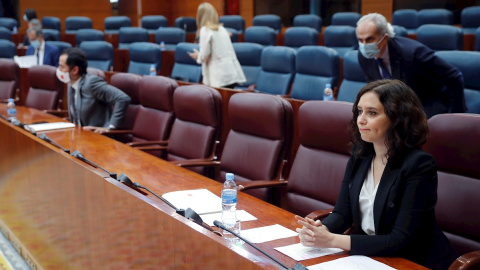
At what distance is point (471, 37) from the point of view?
6.24 m

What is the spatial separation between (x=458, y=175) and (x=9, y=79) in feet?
15.5

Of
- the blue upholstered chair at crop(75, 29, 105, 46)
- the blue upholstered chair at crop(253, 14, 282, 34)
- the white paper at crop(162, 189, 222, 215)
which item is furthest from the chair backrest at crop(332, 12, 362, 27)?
the white paper at crop(162, 189, 222, 215)

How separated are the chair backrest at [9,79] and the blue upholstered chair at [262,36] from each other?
2.93 meters

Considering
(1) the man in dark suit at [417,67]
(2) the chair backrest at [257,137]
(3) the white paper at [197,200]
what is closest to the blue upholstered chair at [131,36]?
(2) the chair backrest at [257,137]

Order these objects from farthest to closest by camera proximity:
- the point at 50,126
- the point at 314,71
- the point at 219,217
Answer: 1. the point at 314,71
2. the point at 50,126
3. the point at 219,217

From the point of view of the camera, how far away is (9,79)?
5559 mm

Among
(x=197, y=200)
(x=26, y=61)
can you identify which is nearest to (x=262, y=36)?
(x=26, y=61)

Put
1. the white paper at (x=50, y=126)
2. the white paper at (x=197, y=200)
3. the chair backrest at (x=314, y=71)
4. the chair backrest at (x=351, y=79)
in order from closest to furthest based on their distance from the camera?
the white paper at (x=197, y=200) < the white paper at (x=50, y=126) < the chair backrest at (x=351, y=79) < the chair backrest at (x=314, y=71)

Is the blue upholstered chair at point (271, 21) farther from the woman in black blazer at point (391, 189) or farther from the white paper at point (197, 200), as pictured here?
the woman in black blazer at point (391, 189)

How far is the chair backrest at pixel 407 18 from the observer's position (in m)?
7.88

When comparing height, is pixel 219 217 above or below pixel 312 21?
below

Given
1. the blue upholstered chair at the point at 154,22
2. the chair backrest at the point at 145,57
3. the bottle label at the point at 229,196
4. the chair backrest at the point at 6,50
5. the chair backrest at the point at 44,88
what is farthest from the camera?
the blue upholstered chair at the point at 154,22

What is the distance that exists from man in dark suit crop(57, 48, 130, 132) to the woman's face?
97.7 inches

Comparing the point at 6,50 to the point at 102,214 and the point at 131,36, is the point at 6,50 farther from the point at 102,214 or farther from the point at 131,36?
the point at 102,214
